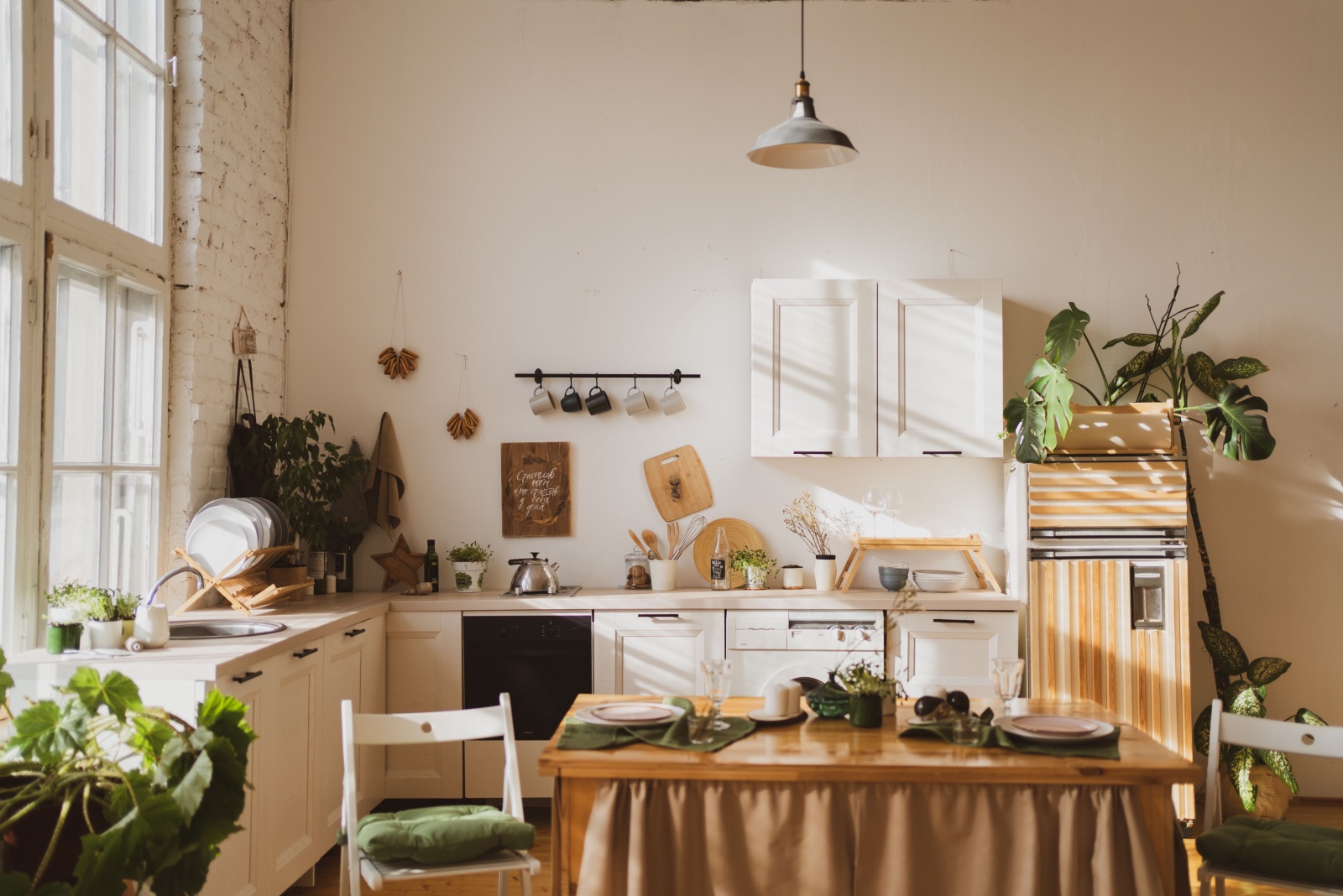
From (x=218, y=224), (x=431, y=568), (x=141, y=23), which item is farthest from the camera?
(x=431, y=568)

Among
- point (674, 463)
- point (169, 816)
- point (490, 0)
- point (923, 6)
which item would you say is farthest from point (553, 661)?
point (923, 6)

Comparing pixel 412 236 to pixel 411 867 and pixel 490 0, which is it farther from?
pixel 411 867

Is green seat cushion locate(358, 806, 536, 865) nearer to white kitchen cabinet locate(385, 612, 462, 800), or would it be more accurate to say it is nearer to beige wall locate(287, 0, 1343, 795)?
white kitchen cabinet locate(385, 612, 462, 800)

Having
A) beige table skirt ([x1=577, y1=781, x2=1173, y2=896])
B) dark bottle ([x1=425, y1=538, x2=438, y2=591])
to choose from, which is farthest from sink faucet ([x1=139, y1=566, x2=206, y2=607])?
beige table skirt ([x1=577, y1=781, x2=1173, y2=896])

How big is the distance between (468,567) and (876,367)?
204 cm

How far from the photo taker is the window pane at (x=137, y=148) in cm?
384

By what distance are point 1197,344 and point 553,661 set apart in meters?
3.28

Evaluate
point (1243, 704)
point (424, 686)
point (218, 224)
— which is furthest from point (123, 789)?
point (1243, 704)

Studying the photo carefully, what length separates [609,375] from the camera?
5031mm

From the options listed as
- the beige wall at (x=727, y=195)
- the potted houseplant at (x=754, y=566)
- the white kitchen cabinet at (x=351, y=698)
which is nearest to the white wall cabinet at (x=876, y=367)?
the beige wall at (x=727, y=195)

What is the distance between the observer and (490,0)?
512 centimetres

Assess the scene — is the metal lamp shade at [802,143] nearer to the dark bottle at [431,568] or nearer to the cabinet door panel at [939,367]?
the cabinet door panel at [939,367]

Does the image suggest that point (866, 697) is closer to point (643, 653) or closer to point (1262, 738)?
point (1262, 738)

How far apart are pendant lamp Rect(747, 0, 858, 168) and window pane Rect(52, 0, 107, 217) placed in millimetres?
2215
